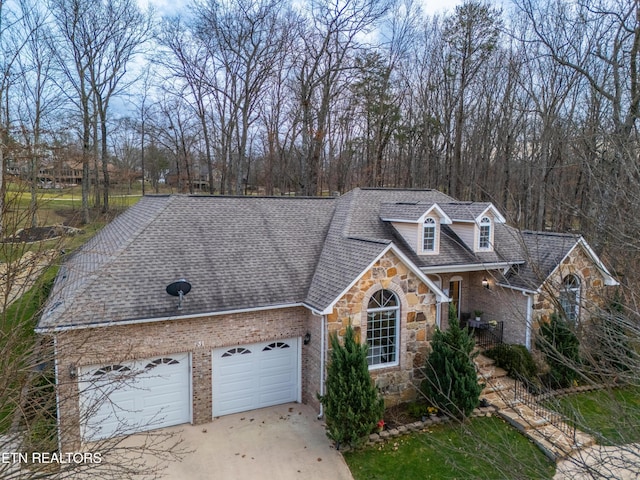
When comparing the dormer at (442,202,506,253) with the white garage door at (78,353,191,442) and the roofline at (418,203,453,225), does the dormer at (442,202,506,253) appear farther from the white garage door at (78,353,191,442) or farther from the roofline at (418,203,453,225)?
the white garage door at (78,353,191,442)

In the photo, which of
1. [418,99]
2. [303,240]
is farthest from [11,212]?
[418,99]

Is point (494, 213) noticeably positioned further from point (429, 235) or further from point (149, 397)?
point (149, 397)

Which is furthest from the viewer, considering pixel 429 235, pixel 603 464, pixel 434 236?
pixel 429 235

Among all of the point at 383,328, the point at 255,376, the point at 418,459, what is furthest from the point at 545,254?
the point at 255,376

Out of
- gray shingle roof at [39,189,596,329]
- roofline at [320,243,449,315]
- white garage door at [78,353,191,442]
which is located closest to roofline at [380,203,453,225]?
gray shingle roof at [39,189,596,329]

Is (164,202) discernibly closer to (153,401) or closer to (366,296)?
(153,401)

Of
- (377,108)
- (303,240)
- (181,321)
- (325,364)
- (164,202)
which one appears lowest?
(325,364)
